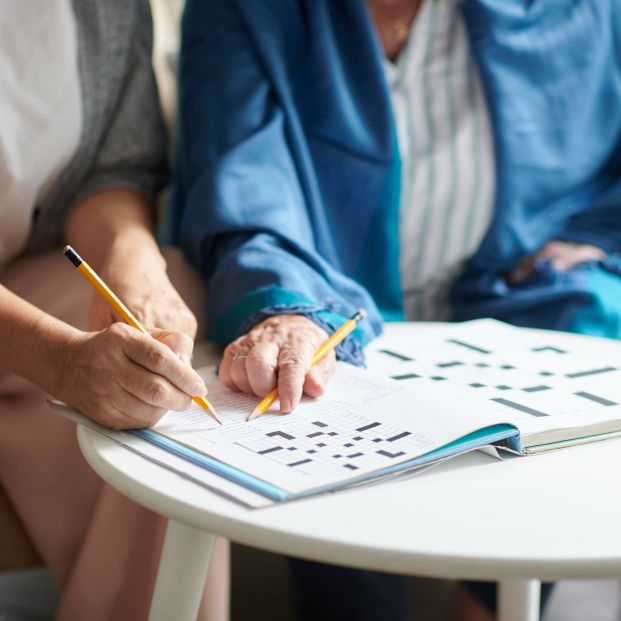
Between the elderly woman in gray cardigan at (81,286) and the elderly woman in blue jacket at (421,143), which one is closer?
the elderly woman in gray cardigan at (81,286)

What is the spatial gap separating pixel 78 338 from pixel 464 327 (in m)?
0.47

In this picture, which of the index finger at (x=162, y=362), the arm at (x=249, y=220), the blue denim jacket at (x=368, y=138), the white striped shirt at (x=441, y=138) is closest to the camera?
the index finger at (x=162, y=362)

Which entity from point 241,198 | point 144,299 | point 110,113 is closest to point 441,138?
point 241,198

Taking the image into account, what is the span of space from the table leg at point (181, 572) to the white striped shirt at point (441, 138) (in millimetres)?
725

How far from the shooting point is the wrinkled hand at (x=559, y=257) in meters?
1.31

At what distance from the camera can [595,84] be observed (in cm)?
134

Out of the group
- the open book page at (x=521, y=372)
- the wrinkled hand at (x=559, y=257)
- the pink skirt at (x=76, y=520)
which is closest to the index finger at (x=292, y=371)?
the open book page at (x=521, y=372)

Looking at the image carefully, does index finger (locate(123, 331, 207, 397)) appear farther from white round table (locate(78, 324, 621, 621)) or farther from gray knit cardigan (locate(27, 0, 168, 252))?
gray knit cardigan (locate(27, 0, 168, 252))

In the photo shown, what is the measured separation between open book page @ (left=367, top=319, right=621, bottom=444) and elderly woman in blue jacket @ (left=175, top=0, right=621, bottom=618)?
22 centimetres

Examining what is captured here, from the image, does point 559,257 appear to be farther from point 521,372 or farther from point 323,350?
point 323,350

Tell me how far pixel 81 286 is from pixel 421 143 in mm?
538

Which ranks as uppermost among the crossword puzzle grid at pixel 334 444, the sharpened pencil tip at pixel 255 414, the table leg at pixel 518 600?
the crossword puzzle grid at pixel 334 444

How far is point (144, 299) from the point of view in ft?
3.04

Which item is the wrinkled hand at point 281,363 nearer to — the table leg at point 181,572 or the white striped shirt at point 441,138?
the table leg at point 181,572
